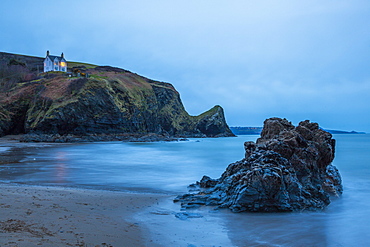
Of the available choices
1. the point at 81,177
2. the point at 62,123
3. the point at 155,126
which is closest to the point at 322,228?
the point at 81,177

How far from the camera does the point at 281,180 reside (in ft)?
22.7

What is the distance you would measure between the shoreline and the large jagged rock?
76.0 inches

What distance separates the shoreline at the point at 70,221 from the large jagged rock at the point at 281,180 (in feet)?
6.34

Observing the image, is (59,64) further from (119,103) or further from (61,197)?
(61,197)

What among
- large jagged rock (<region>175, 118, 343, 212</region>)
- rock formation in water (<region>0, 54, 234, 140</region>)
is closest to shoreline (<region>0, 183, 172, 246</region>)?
large jagged rock (<region>175, 118, 343, 212</region>)

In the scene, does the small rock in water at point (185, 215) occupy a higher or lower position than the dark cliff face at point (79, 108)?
lower

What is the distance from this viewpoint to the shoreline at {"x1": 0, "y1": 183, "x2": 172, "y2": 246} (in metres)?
3.89

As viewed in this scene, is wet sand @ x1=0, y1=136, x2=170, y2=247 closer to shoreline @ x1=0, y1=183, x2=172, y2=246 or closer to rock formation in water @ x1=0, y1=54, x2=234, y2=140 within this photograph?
shoreline @ x1=0, y1=183, x2=172, y2=246

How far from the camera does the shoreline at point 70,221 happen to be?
12.8 ft

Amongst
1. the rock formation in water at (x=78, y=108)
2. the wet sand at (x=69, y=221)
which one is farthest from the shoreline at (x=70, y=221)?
the rock formation in water at (x=78, y=108)

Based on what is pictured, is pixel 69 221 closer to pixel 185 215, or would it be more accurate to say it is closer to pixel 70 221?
pixel 70 221

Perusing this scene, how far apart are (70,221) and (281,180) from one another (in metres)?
4.66

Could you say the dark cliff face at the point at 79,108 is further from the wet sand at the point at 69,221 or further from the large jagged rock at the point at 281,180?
the wet sand at the point at 69,221

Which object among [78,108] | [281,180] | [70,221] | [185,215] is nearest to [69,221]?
[70,221]
